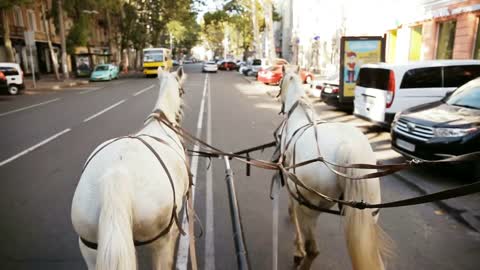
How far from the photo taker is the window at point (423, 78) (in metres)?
9.05

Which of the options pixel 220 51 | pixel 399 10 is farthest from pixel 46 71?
pixel 220 51

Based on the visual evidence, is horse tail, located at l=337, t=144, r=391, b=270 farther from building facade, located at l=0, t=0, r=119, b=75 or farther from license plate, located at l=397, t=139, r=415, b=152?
building facade, located at l=0, t=0, r=119, b=75

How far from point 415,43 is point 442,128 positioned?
15.3 m

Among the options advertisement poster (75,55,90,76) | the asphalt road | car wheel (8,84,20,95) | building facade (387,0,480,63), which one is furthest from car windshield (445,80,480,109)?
advertisement poster (75,55,90,76)

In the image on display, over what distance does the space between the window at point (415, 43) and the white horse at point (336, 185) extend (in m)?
18.1

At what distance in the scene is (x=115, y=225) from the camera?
2205mm

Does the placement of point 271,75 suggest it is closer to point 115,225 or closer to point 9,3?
point 9,3

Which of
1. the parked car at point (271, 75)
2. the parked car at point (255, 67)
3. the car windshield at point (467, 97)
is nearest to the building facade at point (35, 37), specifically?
the parked car at point (255, 67)

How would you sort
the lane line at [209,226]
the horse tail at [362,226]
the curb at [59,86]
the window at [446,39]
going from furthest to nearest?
1. the curb at [59,86]
2. the window at [446,39]
3. the lane line at [209,226]
4. the horse tail at [362,226]

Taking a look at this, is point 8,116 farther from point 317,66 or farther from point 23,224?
point 317,66

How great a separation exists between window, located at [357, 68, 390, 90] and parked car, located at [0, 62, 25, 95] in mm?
19183

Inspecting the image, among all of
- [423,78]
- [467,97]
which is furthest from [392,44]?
[467,97]

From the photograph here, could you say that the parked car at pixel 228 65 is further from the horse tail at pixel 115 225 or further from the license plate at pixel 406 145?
the horse tail at pixel 115 225

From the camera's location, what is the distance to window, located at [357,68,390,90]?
937 centimetres
